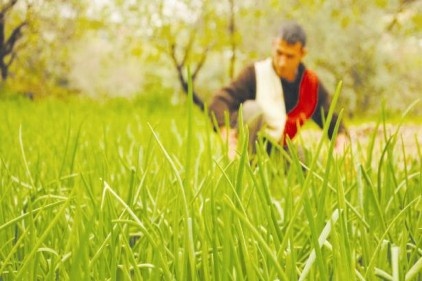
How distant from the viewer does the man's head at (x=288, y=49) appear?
2.95 metres

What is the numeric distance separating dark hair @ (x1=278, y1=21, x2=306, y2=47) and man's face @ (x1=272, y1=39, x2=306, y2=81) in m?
0.02

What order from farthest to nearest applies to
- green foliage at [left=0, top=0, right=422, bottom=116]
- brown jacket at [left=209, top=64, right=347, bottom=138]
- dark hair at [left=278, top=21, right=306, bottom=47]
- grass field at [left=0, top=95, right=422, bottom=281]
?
green foliage at [left=0, top=0, right=422, bottom=116]
brown jacket at [left=209, top=64, right=347, bottom=138]
dark hair at [left=278, top=21, right=306, bottom=47]
grass field at [left=0, top=95, right=422, bottom=281]

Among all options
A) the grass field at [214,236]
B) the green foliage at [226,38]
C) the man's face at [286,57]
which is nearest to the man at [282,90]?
the man's face at [286,57]

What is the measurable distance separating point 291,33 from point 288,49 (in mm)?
75

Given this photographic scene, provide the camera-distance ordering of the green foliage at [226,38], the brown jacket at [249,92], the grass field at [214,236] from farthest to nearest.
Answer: the green foliage at [226,38]
the brown jacket at [249,92]
the grass field at [214,236]

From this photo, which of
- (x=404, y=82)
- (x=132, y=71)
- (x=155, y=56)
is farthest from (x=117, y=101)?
(x=132, y=71)

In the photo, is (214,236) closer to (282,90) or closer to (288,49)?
(288,49)

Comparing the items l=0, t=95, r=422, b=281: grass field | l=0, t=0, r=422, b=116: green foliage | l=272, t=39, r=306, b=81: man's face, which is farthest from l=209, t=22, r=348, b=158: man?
l=0, t=0, r=422, b=116: green foliage

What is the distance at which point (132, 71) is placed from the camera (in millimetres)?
23406

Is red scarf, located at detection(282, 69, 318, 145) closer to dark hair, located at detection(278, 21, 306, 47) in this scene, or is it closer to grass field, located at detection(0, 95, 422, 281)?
dark hair, located at detection(278, 21, 306, 47)

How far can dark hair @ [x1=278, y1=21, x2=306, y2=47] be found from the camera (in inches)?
115

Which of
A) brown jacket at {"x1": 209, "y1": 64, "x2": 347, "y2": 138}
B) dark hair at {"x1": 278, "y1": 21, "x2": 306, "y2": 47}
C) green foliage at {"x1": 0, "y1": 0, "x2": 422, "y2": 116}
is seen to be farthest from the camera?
green foliage at {"x1": 0, "y1": 0, "x2": 422, "y2": 116}

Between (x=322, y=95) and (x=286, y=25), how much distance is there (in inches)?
14.7

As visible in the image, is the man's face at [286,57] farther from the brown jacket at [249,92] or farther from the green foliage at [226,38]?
the green foliage at [226,38]
